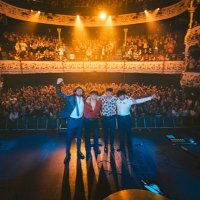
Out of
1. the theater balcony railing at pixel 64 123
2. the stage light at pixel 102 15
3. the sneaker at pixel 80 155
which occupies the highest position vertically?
the stage light at pixel 102 15

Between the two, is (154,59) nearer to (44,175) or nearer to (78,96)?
(78,96)

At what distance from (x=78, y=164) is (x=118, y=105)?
2.14 meters

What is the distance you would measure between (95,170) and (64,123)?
3878 millimetres

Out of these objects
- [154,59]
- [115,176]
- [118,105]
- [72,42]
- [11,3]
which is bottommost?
[115,176]

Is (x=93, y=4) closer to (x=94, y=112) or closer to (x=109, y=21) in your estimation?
(x=109, y=21)

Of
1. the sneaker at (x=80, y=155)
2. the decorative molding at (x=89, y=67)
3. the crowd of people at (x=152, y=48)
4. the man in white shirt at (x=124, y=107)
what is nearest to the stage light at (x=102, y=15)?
the crowd of people at (x=152, y=48)

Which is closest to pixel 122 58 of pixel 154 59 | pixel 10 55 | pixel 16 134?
pixel 154 59

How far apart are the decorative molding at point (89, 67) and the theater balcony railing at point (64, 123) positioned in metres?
6.99

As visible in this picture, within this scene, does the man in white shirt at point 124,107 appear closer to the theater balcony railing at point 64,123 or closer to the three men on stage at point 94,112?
the three men on stage at point 94,112

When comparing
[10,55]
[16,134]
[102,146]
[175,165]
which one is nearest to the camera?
[175,165]

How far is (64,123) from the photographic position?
900cm

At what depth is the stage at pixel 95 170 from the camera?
4613 millimetres

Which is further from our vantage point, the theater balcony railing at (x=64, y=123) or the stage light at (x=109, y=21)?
the stage light at (x=109, y=21)

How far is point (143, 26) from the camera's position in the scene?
18.8 metres
